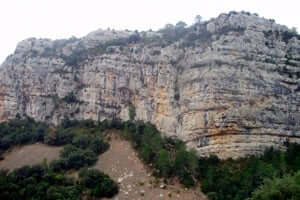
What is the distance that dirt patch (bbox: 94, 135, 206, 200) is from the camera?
4119cm

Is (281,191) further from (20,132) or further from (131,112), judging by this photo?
(20,132)

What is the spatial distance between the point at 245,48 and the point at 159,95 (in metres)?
15.9

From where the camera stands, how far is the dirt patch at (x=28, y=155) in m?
51.8

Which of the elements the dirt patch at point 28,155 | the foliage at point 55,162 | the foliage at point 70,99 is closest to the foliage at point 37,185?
the foliage at point 55,162

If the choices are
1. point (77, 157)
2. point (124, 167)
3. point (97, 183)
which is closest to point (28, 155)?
point (77, 157)

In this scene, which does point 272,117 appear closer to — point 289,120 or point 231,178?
point 289,120

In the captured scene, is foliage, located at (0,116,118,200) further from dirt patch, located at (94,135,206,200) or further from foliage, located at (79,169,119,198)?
dirt patch, located at (94,135,206,200)

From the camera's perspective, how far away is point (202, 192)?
140 ft

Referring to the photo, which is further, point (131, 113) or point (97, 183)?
point (131, 113)

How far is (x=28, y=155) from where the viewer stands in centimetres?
5434

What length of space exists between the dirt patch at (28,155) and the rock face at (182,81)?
8.79m

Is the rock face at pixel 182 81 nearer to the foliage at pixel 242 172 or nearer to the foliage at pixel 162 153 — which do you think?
the foliage at pixel 242 172

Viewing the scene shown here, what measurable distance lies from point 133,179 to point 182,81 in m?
20.8

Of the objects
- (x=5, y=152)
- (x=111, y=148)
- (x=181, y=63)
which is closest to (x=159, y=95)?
(x=181, y=63)
